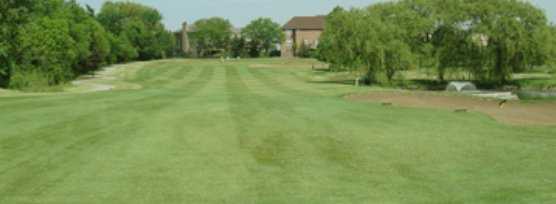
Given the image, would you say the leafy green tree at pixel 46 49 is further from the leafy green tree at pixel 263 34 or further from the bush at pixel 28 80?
the leafy green tree at pixel 263 34

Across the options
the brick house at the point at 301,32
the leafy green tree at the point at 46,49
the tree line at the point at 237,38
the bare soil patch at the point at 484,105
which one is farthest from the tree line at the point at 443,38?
the tree line at the point at 237,38

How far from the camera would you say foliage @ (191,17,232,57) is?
143m

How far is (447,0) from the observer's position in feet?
160

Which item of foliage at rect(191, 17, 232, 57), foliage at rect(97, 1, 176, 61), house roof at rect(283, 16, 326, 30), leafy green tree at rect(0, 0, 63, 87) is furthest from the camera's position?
foliage at rect(191, 17, 232, 57)

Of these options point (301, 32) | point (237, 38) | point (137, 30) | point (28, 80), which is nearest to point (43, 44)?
point (28, 80)

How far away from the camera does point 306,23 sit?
443 feet

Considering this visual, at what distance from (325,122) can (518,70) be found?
119 feet

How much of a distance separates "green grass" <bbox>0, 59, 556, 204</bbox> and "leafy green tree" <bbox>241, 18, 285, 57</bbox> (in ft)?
391

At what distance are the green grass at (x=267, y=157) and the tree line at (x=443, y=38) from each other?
25.4 meters

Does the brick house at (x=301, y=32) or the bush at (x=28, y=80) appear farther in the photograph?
the brick house at (x=301, y=32)

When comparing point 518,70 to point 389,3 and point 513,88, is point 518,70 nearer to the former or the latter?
point 513,88

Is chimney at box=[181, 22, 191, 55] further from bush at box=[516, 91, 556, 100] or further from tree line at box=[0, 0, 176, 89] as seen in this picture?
bush at box=[516, 91, 556, 100]

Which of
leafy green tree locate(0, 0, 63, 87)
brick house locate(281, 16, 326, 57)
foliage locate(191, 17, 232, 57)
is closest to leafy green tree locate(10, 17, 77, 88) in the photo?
leafy green tree locate(0, 0, 63, 87)

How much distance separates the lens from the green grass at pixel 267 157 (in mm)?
9547
